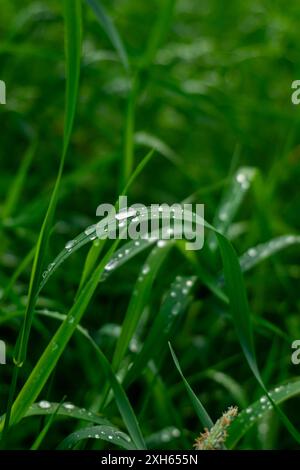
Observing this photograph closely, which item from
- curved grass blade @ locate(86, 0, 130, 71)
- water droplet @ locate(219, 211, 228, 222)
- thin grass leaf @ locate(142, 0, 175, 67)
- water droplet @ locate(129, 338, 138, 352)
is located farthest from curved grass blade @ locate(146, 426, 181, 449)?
thin grass leaf @ locate(142, 0, 175, 67)

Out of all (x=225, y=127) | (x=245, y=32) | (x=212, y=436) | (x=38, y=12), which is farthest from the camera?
(x=245, y=32)

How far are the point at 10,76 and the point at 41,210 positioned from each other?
0.66 meters

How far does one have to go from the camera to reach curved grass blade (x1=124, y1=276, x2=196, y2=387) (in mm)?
880

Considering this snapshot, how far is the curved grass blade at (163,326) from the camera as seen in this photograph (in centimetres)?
88

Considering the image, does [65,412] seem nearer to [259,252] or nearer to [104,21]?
[259,252]

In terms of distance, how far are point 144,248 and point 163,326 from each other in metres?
0.15

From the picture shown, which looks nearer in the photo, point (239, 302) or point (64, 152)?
point (64, 152)

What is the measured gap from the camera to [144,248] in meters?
1.03

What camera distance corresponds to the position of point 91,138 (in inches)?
73.6

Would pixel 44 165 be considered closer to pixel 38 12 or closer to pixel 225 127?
pixel 38 12

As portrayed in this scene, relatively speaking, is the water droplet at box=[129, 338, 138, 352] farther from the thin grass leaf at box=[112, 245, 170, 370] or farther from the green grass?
the thin grass leaf at box=[112, 245, 170, 370]

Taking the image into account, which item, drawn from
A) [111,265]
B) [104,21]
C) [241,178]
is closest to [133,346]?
[111,265]

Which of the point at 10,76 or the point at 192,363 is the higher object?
the point at 10,76
